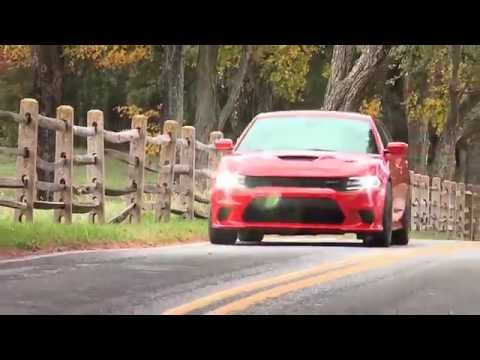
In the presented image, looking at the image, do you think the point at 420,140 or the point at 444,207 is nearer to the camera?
the point at 444,207

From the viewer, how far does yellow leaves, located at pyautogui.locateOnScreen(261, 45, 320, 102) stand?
1011 inches

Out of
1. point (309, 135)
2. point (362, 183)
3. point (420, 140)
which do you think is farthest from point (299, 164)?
point (420, 140)

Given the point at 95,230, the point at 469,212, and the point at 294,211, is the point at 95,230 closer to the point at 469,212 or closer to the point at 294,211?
the point at 294,211

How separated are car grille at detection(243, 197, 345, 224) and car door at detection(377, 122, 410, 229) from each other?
1350mm

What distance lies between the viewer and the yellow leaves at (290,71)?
25.7m

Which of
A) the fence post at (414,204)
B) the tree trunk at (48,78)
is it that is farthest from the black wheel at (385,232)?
the fence post at (414,204)

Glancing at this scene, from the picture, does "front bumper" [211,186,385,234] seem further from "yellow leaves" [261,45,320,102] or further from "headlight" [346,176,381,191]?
"yellow leaves" [261,45,320,102]

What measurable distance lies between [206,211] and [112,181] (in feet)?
7.82

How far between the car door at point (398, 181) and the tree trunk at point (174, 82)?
11451 mm

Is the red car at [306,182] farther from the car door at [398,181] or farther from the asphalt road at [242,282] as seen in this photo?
the asphalt road at [242,282]

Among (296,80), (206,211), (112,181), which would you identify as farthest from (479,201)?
(112,181)

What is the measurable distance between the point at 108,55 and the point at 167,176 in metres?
8.54

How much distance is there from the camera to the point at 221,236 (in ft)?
32.9

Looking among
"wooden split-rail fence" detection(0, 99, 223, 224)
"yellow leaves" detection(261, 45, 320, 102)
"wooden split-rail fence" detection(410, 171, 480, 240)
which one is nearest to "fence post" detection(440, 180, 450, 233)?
"wooden split-rail fence" detection(410, 171, 480, 240)
